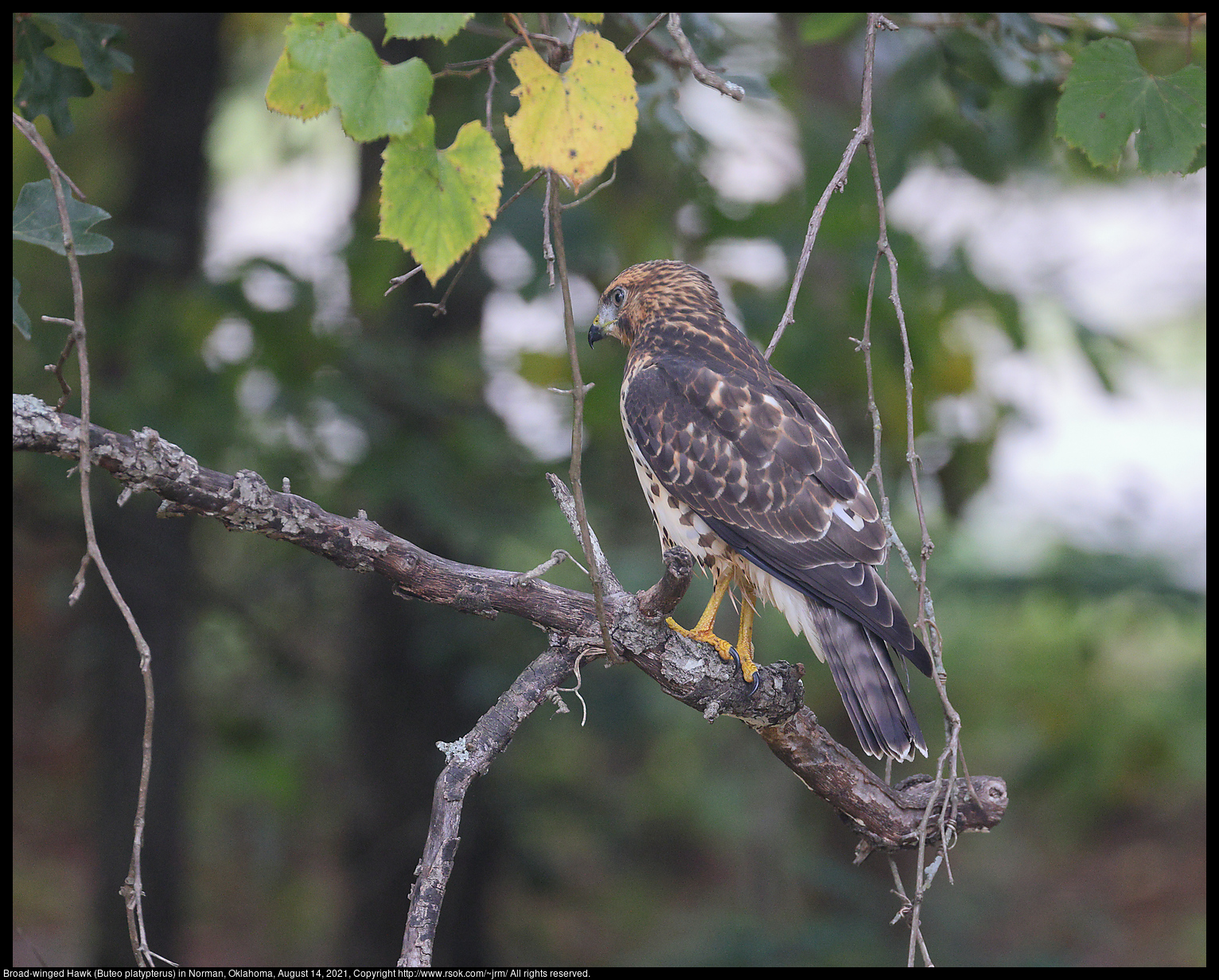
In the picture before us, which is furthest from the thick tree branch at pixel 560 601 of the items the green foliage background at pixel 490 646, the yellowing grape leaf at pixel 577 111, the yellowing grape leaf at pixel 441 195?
the green foliage background at pixel 490 646

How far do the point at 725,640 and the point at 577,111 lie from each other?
172 centimetres

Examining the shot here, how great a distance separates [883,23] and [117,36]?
2.13 meters

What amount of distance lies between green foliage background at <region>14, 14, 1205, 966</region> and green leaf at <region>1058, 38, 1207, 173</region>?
1.19 metres

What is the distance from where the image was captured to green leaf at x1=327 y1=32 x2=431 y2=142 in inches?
70.4

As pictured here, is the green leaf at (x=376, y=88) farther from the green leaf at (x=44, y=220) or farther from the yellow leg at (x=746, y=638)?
the yellow leg at (x=746, y=638)

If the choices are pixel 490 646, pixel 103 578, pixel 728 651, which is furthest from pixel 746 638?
pixel 490 646

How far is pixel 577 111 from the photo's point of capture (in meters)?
1.80

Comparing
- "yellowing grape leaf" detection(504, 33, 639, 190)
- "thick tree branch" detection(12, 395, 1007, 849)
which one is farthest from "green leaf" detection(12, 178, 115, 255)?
"yellowing grape leaf" detection(504, 33, 639, 190)

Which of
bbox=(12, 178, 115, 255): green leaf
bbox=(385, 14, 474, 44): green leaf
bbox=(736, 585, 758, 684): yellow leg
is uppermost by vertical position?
bbox=(385, 14, 474, 44): green leaf

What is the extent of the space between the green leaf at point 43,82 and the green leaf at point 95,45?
0.04 m

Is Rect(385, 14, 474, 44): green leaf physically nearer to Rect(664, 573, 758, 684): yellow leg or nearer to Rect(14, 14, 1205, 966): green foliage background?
Rect(664, 573, 758, 684): yellow leg

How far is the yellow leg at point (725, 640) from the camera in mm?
2703

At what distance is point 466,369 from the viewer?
5.18 metres
